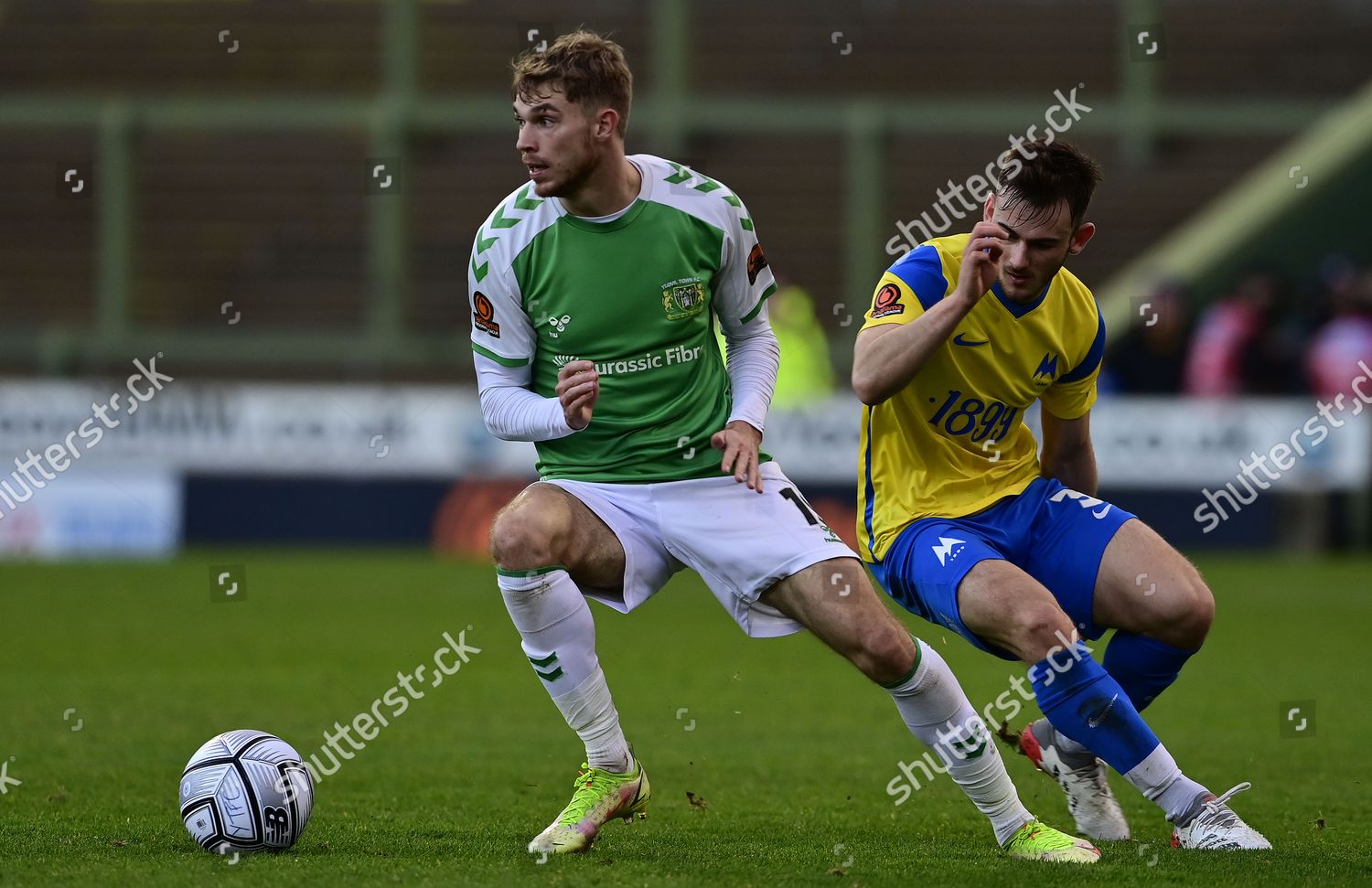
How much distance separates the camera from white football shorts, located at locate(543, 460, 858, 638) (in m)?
5.02

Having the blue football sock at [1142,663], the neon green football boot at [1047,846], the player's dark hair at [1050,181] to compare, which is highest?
the player's dark hair at [1050,181]

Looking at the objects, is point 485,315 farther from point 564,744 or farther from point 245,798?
point 564,744

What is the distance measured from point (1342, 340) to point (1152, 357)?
1637 millimetres

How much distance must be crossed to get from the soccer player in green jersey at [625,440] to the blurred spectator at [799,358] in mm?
10140

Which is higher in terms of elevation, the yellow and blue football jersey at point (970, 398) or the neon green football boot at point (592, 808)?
the yellow and blue football jersey at point (970, 398)

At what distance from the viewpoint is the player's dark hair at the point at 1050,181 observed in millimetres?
4891

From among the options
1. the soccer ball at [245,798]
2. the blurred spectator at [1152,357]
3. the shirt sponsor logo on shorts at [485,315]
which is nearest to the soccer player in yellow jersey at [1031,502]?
the shirt sponsor logo on shorts at [485,315]

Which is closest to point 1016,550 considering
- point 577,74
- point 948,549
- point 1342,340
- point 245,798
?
point 948,549

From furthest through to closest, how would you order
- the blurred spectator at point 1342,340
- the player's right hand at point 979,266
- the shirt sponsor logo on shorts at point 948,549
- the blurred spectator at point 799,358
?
the blurred spectator at point 1342,340 → the blurred spectator at point 799,358 → the shirt sponsor logo on shorts at point 948,549 → the player's right hand at point 979,266

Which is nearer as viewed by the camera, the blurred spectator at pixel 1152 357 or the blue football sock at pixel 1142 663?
the blue football sock at pixel 1142 663

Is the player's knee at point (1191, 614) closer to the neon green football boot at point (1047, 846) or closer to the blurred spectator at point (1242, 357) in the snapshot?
the neon green football boot at point (1047, 846)

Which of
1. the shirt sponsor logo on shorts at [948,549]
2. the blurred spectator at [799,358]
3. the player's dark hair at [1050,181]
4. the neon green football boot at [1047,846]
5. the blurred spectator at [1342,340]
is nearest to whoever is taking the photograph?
the neon green football boot at [1047,846]

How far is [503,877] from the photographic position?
4.56m

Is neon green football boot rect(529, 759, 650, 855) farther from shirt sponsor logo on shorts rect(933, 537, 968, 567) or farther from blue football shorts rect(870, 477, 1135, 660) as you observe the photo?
shirt sponsor logo on shorts rect(933, 537, 968, 567)
